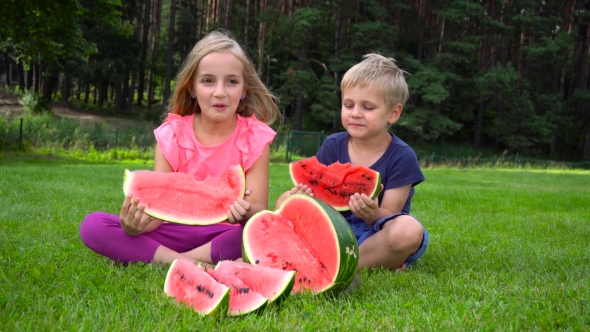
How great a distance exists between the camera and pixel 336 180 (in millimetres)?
3824

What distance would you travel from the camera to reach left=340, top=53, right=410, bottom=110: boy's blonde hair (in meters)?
3.83

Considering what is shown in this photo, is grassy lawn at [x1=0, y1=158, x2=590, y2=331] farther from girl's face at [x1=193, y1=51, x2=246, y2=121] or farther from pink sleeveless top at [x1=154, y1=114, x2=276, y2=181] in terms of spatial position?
girl's face at [x1=193, y1=51, x2=246, y2=121]

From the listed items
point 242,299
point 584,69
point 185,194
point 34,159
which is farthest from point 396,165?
point 584,69

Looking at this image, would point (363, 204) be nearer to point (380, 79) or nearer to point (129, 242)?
point (380, 79)

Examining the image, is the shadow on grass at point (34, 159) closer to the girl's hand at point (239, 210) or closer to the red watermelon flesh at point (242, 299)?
the girl's hand at point (239, 210)

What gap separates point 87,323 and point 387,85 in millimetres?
2462

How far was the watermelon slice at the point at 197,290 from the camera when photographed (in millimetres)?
2412

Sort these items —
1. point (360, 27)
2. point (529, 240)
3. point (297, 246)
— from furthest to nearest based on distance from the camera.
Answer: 1. point (360, 27)
2. point (529, 240)
3. point (297, 246)

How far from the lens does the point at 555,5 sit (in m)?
39.8

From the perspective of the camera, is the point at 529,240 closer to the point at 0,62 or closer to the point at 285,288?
the point at 285,288

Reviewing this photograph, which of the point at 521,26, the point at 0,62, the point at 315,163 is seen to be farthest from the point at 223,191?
the point at 0,62

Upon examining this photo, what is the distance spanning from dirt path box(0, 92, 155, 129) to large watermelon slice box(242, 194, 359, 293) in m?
21.7

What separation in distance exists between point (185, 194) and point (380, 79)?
4.92ft

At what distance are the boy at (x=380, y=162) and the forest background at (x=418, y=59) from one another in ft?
81.7
